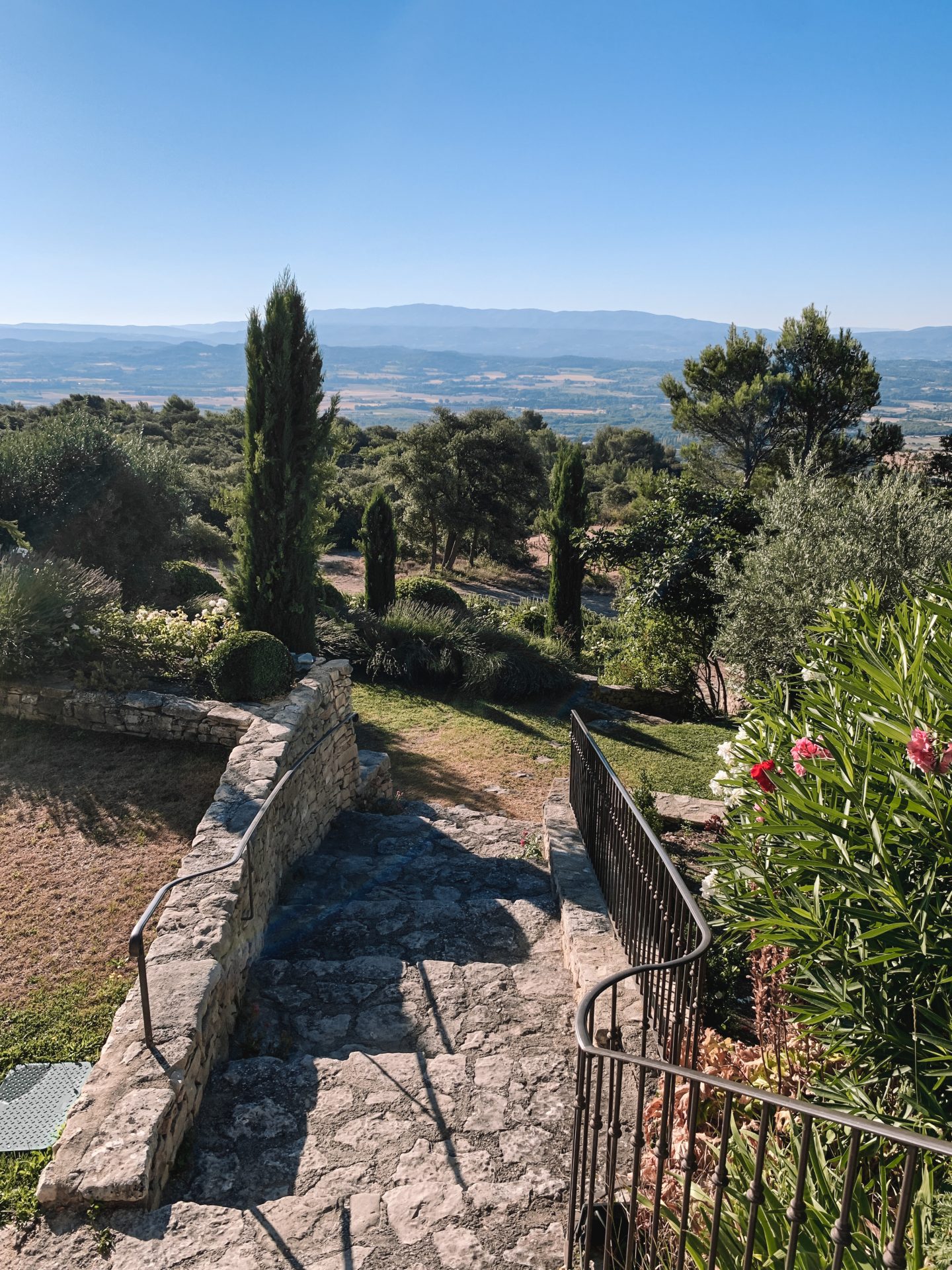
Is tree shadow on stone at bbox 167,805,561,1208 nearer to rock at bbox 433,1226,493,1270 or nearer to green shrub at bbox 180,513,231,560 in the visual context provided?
rock at bbox 433,1226,493,1270

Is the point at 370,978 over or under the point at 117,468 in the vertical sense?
under

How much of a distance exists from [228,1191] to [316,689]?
4769 mm

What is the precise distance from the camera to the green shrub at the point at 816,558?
29.7 ft

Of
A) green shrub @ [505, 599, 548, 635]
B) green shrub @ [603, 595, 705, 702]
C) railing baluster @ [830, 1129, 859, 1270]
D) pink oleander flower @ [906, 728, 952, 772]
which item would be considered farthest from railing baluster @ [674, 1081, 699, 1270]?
green shrub @ [505, 599, 548, 635]

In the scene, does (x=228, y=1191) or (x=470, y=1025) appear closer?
(x=228, y=1191)

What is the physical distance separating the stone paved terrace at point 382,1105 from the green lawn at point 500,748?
319 cm

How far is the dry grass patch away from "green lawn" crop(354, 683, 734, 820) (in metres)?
3.24

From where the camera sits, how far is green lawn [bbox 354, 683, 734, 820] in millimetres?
9469

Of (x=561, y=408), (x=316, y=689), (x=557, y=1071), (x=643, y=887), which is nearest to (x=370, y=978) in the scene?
(x=557, y=1071)

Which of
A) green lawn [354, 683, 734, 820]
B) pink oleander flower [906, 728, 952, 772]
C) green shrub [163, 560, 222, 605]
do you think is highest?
pink oleander flower [906, 728, 952, 772]

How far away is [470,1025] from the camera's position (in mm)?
4449

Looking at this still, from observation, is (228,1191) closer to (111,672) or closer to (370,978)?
(370,978)

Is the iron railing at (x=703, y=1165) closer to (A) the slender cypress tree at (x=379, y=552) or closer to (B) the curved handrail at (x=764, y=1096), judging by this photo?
(B) the curved handrail at (x=764, y=1096)

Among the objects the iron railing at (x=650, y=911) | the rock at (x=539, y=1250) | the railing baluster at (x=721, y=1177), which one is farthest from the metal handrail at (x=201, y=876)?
the railing baluster at (x=721, y=1177)
